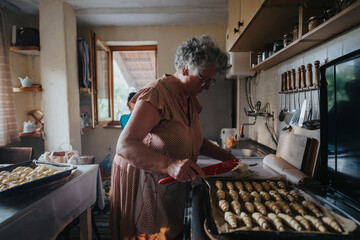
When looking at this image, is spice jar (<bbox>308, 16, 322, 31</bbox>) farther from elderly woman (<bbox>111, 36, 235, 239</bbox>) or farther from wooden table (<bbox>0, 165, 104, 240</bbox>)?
wooden table (<bbox>0, 165, 104, 240</bbox>)

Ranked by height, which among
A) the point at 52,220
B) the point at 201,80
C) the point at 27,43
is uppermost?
the point at 27,43

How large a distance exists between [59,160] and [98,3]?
208 centimetres

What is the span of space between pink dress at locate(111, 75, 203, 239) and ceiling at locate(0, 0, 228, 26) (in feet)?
7.17

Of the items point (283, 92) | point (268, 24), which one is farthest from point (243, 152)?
point (268, 24)

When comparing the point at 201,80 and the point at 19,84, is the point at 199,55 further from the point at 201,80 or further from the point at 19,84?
the point at 19,84

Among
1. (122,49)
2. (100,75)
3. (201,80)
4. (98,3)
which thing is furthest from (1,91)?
(201,80)

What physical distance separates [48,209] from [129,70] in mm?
3004

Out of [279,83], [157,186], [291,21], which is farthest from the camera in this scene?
[279,83]

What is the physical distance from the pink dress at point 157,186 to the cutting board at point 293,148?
1.78 feet

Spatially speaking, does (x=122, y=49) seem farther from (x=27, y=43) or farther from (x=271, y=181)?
(x=271, y=181)

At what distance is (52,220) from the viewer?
3.59 ft

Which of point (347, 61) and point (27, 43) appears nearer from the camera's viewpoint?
point (347, 61)

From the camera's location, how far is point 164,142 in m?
0.98

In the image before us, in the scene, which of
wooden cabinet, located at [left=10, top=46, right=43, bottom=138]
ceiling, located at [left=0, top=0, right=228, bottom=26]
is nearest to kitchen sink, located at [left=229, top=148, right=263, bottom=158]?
ceiling, located at [left=0, top=0, right=228, bottom=26]
